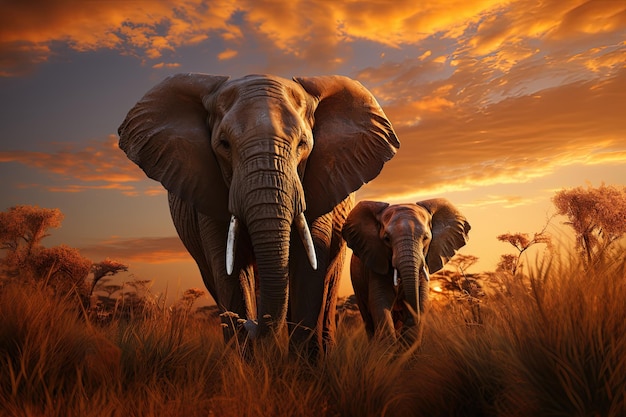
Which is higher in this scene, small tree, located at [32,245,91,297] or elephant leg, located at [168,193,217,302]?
small tree, located at [32,245,91,297]

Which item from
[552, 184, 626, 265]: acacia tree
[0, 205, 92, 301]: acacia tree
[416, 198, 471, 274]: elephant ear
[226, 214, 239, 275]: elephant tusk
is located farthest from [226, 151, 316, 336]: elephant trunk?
[552, 184, 626, 265]: acacia tree

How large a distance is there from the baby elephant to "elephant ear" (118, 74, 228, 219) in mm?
2768

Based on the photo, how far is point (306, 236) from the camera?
6.93m

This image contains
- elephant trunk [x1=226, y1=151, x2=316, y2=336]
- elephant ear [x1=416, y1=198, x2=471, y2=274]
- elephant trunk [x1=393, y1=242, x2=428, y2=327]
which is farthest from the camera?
elephant ear [x1=416, y1=198, x2=471, y2=274]

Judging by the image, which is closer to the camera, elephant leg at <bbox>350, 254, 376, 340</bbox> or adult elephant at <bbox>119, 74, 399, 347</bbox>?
adult elephant at <bbox>119, 74, 399, 347</bbox>

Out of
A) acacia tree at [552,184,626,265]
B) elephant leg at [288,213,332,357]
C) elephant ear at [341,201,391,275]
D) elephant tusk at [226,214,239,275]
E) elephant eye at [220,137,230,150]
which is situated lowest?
elephant leg at [288,213,332,357]

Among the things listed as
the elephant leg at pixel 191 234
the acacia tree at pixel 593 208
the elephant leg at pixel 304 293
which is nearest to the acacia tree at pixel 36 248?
the elephant leg at pixel 191 234

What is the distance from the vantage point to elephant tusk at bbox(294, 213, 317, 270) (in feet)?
22.6

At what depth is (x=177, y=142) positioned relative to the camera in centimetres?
746

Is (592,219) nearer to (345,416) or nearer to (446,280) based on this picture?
(446,280)

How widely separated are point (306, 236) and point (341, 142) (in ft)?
4.81

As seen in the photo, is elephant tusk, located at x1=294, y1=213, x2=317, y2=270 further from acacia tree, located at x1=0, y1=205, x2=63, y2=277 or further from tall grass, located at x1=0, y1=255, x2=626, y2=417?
acacia tree, located at x1=0, y1=205, x2=63, y2=277

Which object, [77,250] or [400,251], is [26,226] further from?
[400,251]

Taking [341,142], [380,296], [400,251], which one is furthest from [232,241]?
[380,296]
